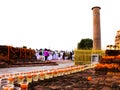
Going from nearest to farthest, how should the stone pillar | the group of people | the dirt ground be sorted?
the dirt ground
the group of people
the stone pillar

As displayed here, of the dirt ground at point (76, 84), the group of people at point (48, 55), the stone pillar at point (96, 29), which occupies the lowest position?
the dirt ground at point (76, 84)

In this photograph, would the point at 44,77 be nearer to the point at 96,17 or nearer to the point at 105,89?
the point at 105,89

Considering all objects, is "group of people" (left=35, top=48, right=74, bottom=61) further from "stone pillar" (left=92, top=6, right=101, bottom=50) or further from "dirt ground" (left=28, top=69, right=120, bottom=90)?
"dirt ground" (left=28, top=69, right=120, bottom=90)

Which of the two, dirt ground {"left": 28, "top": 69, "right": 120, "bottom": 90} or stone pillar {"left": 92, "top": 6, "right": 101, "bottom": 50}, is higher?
stone pillar {"left": 92, "top": 6, "right": 101, "bottom": 50}

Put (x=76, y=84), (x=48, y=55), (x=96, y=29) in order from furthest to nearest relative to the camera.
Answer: (x=96, y=29)
(x=48, y=55)
(x=76, y=84)

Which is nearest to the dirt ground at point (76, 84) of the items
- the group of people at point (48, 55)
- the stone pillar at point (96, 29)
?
the group of people at point (48, 55)

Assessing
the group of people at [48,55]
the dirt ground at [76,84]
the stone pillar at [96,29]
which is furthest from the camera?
the stone pillar at [96,29]

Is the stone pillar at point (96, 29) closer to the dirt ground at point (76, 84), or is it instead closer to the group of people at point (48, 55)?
the group of people at point (48, 55)

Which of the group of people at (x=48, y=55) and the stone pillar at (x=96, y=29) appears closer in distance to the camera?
the group of people at (x=48, y=55)

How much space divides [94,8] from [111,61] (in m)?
18.5

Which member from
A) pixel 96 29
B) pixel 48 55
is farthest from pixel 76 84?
pixel 96 29

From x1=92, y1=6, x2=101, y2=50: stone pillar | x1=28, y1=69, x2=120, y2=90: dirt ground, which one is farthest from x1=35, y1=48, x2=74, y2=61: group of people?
x1=28, y1=69, x2=120, y2=90: dirt ground

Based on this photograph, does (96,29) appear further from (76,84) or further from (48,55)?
(76,84)

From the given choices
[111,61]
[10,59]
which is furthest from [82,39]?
[111,61]
